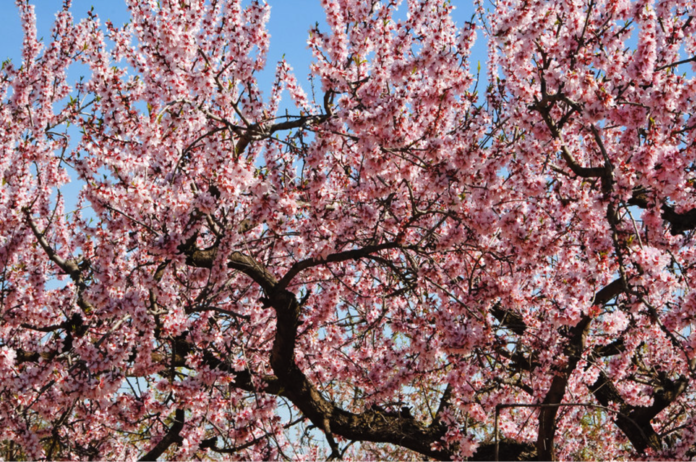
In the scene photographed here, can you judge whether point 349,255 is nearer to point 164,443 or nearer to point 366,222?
point 366,222

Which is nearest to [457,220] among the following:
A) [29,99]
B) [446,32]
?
[446,32]

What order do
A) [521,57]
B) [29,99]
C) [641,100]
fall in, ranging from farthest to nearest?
[29,99]
[521,57]
[641,100]

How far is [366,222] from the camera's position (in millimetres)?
5520

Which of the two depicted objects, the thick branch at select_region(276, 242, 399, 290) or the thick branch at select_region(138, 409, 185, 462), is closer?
the thick branch at select_region(276, 242, 399, 290)

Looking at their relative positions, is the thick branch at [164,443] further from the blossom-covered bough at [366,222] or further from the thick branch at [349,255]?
the thick branch at [349,255]

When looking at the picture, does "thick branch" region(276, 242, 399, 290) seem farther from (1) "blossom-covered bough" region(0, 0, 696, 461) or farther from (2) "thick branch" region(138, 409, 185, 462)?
(2) "thick branch" region(138, 409, 185, 462)

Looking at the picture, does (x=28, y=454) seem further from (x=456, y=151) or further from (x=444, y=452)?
(x=456, y=151)

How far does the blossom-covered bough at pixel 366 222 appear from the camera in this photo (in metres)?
4.89

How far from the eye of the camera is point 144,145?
193 inches

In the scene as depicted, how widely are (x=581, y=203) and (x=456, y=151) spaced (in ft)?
4.34

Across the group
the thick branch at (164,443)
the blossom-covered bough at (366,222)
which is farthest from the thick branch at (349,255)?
the thick branch at (164,443)

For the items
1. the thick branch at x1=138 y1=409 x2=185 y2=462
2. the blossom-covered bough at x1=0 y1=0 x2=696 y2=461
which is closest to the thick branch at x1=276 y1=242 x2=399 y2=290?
the blossom-covered bough at x1=0 y1=0 x2=696 y2=461

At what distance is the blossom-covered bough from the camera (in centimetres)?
489

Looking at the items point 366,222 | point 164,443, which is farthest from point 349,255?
point 164,443
